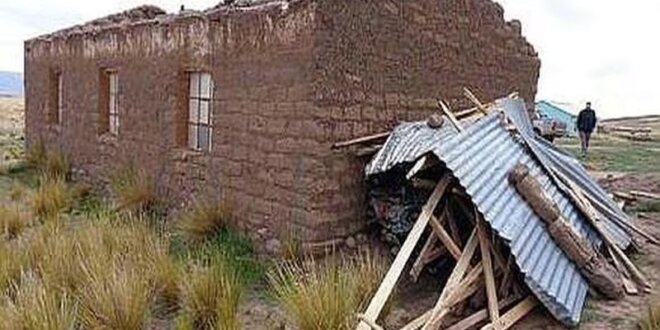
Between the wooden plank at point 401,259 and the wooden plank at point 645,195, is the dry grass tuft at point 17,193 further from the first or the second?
the wooden plank at point 645,195

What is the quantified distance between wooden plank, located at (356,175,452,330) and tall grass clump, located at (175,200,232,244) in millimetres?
2602

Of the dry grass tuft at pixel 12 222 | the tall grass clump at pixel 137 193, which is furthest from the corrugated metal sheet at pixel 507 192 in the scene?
the dry grass tuft at pixel 12 222

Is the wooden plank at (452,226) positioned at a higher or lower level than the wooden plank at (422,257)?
higher

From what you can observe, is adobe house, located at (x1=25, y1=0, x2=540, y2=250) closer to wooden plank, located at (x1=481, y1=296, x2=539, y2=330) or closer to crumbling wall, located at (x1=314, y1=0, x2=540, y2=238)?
crumbling wall, located at (x1=314, y1=0, x2=540, y2=238)

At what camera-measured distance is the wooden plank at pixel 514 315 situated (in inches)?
217

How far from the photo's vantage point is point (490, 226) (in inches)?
234

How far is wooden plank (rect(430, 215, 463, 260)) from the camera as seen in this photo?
249 inches

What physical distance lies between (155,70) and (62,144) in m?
3.99

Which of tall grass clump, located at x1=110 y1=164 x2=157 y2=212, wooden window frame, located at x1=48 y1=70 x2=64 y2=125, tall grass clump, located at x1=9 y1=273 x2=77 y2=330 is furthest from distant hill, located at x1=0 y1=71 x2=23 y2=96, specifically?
tall grass clump, located at x1=9 y1=273 x2=77 y2=330

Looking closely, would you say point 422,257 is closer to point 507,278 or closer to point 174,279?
point 507,278

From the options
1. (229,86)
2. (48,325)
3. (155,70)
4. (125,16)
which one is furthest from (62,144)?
(48,325)

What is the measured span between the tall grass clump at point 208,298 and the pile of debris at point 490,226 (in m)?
1.23

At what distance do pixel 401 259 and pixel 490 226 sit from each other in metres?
0.78

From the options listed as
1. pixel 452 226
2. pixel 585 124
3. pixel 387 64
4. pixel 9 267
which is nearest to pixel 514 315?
pixel 452 226
